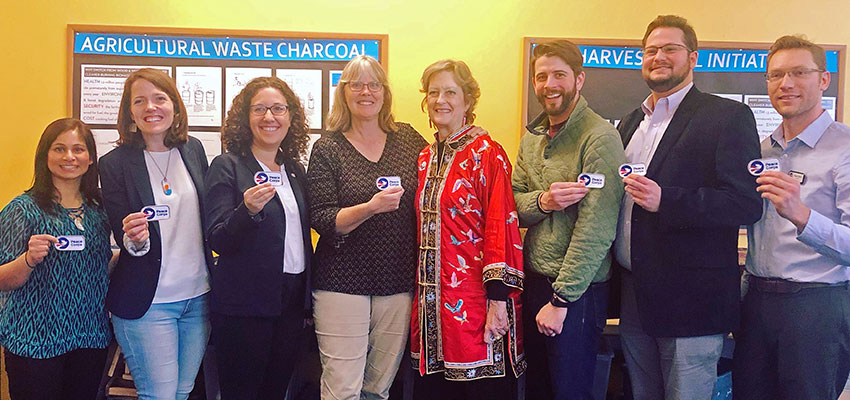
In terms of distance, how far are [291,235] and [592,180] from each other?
1.15 metres

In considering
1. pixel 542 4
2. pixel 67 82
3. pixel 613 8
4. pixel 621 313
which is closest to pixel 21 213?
pixel 67 82

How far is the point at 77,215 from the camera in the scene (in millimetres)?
1971

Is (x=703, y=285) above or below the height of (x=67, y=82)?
below

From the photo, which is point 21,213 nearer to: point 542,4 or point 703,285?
point 703,285

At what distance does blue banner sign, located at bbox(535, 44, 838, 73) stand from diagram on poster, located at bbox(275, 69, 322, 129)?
1530 mm

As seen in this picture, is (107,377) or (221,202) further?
(107,377)

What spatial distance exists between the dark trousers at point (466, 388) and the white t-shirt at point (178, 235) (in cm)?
97

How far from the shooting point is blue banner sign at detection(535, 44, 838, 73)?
3000 millimetres

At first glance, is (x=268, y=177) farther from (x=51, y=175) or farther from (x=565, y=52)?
(x=565, y=52)

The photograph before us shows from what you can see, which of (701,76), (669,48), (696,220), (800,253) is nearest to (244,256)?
(696,220)

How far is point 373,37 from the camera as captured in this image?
2.95 metres

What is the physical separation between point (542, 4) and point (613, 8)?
415mm

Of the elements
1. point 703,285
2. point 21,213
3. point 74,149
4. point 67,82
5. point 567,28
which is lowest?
point 703,285

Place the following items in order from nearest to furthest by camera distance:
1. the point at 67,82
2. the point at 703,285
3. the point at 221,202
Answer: the point at 703,285
the point at 221,202
the point at 67,82
